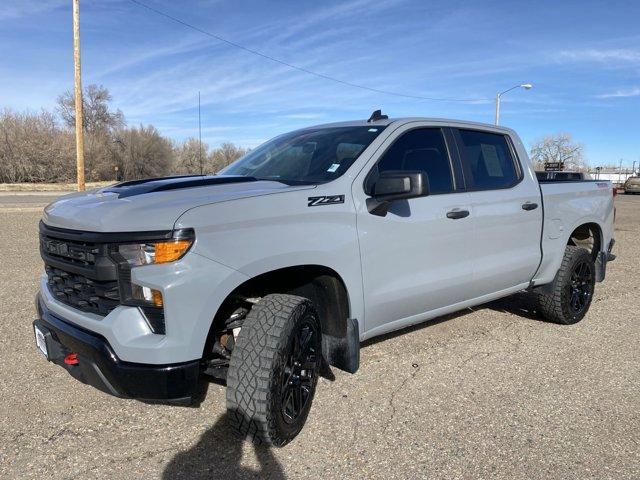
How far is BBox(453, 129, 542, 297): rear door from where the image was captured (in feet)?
13.5

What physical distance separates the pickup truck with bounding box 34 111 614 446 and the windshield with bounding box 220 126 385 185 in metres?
0.02

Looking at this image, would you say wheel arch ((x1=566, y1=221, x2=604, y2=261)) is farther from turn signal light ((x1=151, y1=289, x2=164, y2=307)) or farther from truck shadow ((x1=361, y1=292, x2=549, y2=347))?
turn signal light ((x1=151, y1=289, x2=164, y2=307))

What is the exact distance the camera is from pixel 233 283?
260cm

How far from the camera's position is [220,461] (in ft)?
9.17

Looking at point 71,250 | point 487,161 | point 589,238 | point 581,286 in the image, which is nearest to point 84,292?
point 71,250

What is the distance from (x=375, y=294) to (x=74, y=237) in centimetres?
178

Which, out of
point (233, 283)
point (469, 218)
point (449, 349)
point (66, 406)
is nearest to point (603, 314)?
point (449, 349)

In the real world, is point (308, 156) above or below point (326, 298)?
above

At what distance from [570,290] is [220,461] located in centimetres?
385

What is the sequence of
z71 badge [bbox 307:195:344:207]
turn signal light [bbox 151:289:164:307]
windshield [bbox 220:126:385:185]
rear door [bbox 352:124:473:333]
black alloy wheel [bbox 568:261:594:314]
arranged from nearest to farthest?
1. turn signal light [bbox 151:289:164:307]
2. z71 badge [bbox 307:195:344:207]
3. rear door [bbox 352:124:473:333]
4. windshield [bbox 220:126:385:185]
5. black alloy wheel [bbox 568:261:594:314]

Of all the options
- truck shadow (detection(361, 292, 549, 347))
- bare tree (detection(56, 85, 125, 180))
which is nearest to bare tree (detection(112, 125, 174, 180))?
bare tree (detection(56, 85, 125, 180))

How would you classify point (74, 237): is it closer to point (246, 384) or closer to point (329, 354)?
point (246, 384)

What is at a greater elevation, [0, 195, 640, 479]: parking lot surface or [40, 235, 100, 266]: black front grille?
[40, 235, 100, 266]: black front grille

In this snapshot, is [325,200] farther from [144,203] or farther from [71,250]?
[71,250]
